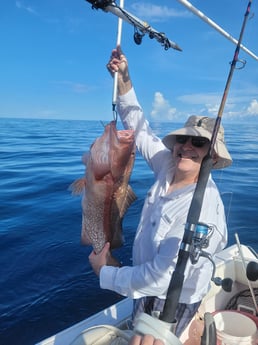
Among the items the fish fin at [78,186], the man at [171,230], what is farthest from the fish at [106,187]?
the man at [171,230]

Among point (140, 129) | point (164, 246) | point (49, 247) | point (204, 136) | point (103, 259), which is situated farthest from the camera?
point (49, 247)

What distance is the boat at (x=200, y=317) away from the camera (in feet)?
5.16

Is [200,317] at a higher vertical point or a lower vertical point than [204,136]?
lower

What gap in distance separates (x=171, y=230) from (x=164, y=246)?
122mm

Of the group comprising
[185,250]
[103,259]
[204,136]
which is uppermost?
[204,136]

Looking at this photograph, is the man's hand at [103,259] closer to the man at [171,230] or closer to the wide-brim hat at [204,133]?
the man at [171,230]

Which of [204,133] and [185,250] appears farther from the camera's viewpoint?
[204,133]

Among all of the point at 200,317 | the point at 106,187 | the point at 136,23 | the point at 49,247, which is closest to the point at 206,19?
the point at 136,23

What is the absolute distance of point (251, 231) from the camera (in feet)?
21.8

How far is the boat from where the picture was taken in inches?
61.9

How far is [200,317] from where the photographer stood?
9.59 ft

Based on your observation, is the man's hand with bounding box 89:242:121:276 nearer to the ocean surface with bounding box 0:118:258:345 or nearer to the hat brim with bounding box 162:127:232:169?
the hat brim with bounding box 162:127:232:169

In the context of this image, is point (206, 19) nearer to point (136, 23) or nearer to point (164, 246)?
point (136, 23)

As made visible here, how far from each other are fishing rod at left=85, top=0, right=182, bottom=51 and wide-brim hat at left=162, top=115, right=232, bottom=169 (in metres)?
0.89
